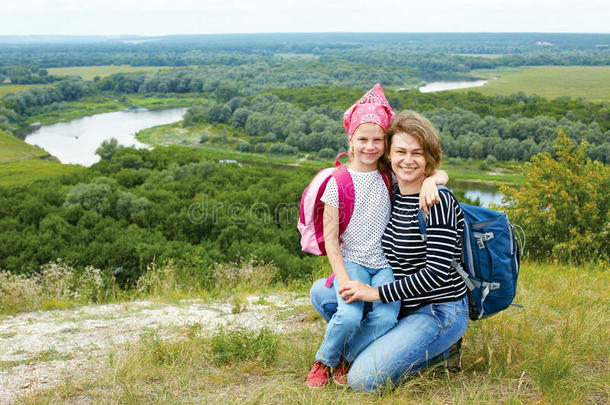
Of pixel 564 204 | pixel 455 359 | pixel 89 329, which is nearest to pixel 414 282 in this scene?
pixel 455 359

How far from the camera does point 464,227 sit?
108 inches

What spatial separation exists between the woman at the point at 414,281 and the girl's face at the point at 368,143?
0.07 metres

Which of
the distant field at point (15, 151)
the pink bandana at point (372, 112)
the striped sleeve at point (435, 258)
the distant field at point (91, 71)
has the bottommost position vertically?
the distant field at point (15, 151)

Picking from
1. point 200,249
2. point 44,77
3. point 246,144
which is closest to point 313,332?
point 200,249

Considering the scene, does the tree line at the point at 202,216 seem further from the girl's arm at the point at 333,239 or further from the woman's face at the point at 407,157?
the girl's arm at the point at 333,239

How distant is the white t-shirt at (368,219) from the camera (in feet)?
9.82

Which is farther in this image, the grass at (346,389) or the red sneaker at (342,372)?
the red sneaker at (342,372)

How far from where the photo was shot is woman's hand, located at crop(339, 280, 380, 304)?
2785 mm

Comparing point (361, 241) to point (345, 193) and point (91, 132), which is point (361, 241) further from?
point (91, 132)

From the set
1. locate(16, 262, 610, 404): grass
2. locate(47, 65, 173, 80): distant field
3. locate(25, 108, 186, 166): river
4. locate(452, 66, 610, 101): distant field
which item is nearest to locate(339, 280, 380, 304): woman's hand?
locate(16, 262, 610, 404): grass

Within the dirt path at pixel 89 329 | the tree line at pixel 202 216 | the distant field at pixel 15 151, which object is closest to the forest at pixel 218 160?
the tree line at pixel 202 216

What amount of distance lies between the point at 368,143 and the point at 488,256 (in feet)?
3.29

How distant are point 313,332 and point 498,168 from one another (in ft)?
156

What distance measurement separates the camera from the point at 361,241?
302cm
